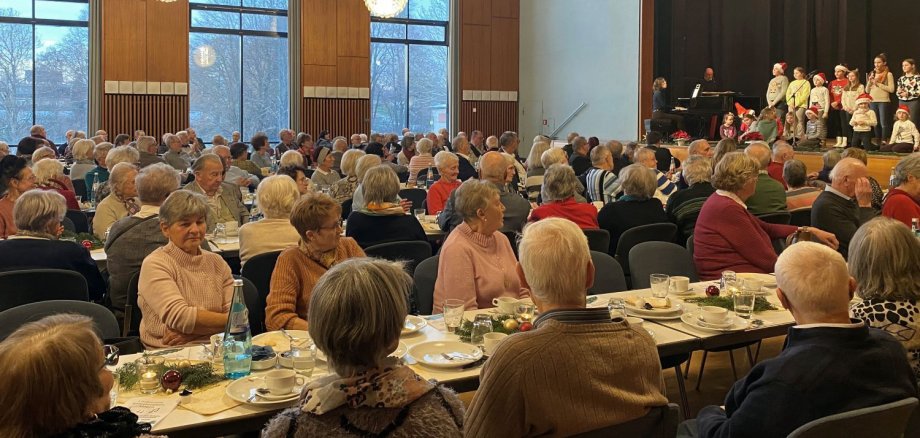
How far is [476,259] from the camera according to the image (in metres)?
3.98

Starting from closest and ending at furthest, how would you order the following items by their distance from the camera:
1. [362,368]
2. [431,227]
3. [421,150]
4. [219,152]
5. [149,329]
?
1. [362,368]
2. [149,329]
3. [431,227]
4. [219,152]
5. [421,150]

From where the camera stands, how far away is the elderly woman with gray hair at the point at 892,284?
2.85m

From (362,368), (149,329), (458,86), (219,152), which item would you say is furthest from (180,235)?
(458,86)

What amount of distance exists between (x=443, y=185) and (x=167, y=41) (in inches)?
401

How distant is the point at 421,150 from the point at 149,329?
291 inches

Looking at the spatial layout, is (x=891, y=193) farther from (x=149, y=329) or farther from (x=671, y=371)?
(x=149, y=329)

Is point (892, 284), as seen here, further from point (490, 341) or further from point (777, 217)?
point (777, 217)

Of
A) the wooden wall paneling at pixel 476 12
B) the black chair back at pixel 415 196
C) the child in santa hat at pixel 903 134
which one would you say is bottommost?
the black chair back at pixel 415 196

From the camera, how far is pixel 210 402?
251cm

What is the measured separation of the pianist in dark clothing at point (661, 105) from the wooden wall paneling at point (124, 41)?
9.83 meters

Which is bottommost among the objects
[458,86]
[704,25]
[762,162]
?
[762,162]

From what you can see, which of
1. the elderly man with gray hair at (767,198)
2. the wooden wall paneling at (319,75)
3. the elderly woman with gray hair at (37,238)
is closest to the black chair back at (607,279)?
the elderly man with gray hair at (767,198)

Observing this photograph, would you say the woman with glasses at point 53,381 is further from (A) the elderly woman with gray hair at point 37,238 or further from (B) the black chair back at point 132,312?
(A) the elderly woman with gray hair at point 37,238

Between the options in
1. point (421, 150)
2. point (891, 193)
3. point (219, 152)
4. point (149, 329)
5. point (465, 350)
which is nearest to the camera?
point (465, 350)
